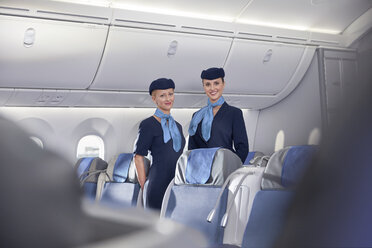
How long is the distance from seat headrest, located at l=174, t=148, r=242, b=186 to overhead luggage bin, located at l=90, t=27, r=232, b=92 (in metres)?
3.87

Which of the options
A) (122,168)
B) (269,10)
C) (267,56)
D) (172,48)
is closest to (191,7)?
(172,48)

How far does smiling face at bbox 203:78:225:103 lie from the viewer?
2.60m

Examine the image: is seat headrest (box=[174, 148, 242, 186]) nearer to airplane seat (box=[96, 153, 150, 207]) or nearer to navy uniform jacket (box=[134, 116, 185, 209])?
navy uniform jacket (box=[134, 116, 185, 209])

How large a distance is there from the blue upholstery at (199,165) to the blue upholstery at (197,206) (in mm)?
39

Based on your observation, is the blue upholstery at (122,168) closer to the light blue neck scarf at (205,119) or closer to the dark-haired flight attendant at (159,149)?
the dark-haired flight attendant at (159,149)

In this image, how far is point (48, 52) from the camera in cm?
549

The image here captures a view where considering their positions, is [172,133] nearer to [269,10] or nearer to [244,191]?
[244,191]

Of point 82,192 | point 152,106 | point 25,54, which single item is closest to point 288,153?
point 82,192

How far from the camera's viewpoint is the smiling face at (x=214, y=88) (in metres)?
2.60

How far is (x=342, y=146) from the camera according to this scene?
0.14 m

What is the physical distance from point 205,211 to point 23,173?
174 cm

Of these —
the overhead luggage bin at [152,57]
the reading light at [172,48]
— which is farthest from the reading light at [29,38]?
the reading light at [172,48]

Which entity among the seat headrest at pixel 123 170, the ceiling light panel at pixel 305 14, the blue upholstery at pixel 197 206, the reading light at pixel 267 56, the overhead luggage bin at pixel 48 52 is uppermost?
the ceiling light panel at pixel 305 14

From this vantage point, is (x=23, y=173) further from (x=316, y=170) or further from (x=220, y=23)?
(x=220, y=23)
